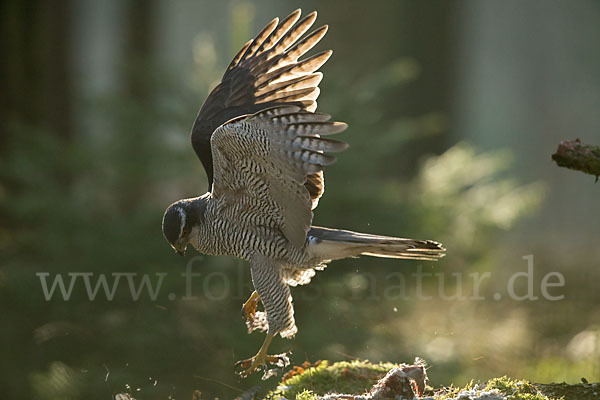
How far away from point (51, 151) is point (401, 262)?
3.71 meters

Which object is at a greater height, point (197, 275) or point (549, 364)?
point (197, 275)

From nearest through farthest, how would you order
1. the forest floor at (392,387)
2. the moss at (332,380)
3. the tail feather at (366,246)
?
1. the forest floor at (392,387)
2. the moss at (332,380)
3. the tail feather at (366,246)

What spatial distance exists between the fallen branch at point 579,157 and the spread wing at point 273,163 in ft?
3.73

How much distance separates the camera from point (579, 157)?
145 inches

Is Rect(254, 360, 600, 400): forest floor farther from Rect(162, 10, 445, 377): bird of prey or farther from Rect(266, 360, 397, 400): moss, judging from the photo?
Rect(162, 10, 445, 377): bird of prey

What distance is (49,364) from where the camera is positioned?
21.1 ft

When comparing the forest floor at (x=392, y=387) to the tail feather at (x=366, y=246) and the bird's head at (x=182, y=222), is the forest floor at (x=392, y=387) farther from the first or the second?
the bird's head at (x=182, y=222)

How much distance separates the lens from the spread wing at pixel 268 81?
171 inches

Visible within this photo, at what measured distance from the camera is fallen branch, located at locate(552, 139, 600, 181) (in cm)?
368

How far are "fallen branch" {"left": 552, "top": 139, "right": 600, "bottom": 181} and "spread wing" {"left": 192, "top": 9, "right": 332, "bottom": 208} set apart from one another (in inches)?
56.6

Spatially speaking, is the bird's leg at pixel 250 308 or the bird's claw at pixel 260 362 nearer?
the bird's claw at pixel 260 362

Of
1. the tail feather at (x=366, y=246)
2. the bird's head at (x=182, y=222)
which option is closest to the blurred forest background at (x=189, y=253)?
the bird's head at (x=182, y=222)

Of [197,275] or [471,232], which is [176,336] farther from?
[471,232]

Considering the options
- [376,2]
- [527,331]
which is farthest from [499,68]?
[527,331]
